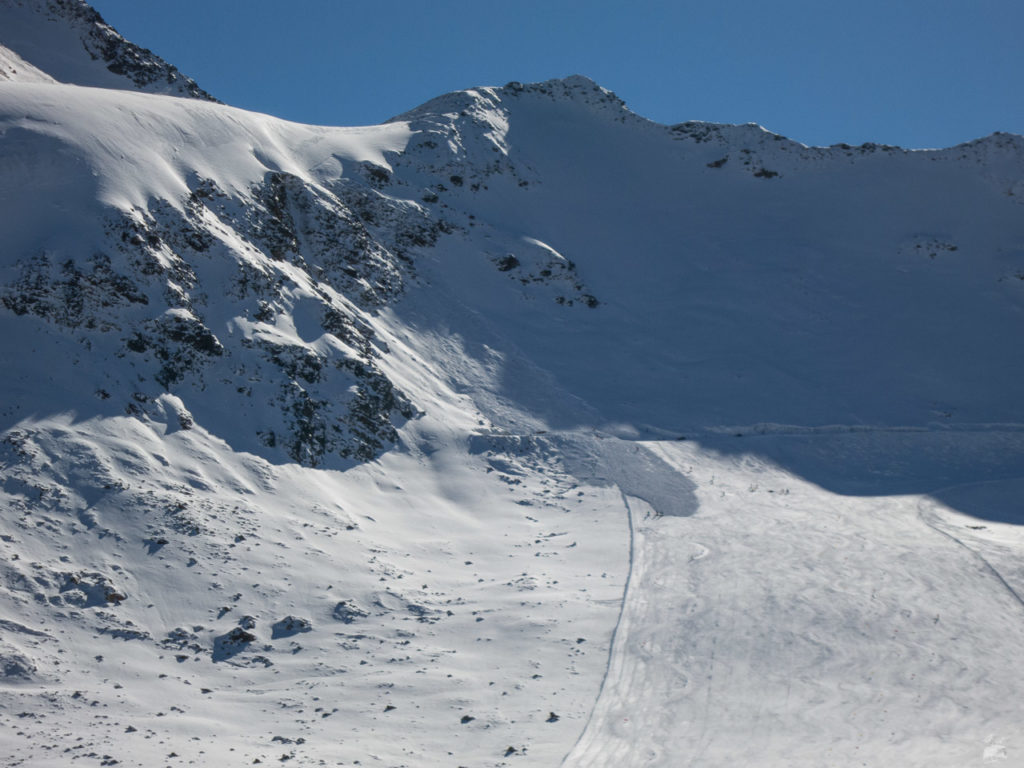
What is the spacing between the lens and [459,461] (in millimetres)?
24594

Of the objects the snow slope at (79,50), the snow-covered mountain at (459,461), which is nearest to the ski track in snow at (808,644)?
the snow-covered mountain at (459,461)

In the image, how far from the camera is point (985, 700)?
45.6ft

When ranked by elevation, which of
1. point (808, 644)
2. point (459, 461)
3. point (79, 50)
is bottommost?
point (808, 644)

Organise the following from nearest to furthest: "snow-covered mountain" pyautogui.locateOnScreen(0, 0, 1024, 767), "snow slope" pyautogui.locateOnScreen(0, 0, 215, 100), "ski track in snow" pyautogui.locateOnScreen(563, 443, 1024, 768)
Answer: "ski track in snow" pyautogui.locateOnScreen(563, 443, 1024, 768)
"snow-covered mountain" pyautogui.locateOnScreen(0, 0, 1024, 767)
"snow slope" pyautogui.locateOnScreen(0, 0, 215, 100)

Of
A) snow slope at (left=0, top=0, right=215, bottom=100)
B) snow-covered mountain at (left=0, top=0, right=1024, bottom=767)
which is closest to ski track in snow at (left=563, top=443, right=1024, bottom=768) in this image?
snow-covered mountain at (left=0, top=0, right=1024, bottom=767)

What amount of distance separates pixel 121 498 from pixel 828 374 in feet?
93.6

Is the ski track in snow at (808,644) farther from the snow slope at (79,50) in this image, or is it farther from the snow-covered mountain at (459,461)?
the snow slope at (79,50)

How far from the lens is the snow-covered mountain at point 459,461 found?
516 inches

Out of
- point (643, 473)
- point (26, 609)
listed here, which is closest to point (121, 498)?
point (26, 609)

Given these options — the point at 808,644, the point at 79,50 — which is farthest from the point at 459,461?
the point at 79,50

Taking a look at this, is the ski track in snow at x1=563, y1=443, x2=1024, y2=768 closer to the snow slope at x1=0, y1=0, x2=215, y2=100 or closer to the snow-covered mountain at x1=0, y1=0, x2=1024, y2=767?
the snow-covered mountain at x1=0, y1=0, x2=1024, y2=767

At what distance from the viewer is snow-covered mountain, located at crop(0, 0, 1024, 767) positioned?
516 inches

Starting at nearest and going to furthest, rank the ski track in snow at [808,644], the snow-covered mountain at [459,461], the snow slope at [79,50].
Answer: the ski track in snow at [808,644]
the snow-covered mountain at [459,461]
the snow slope at [79,50]

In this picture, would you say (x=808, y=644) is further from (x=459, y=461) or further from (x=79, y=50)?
(x=79, y=50)
